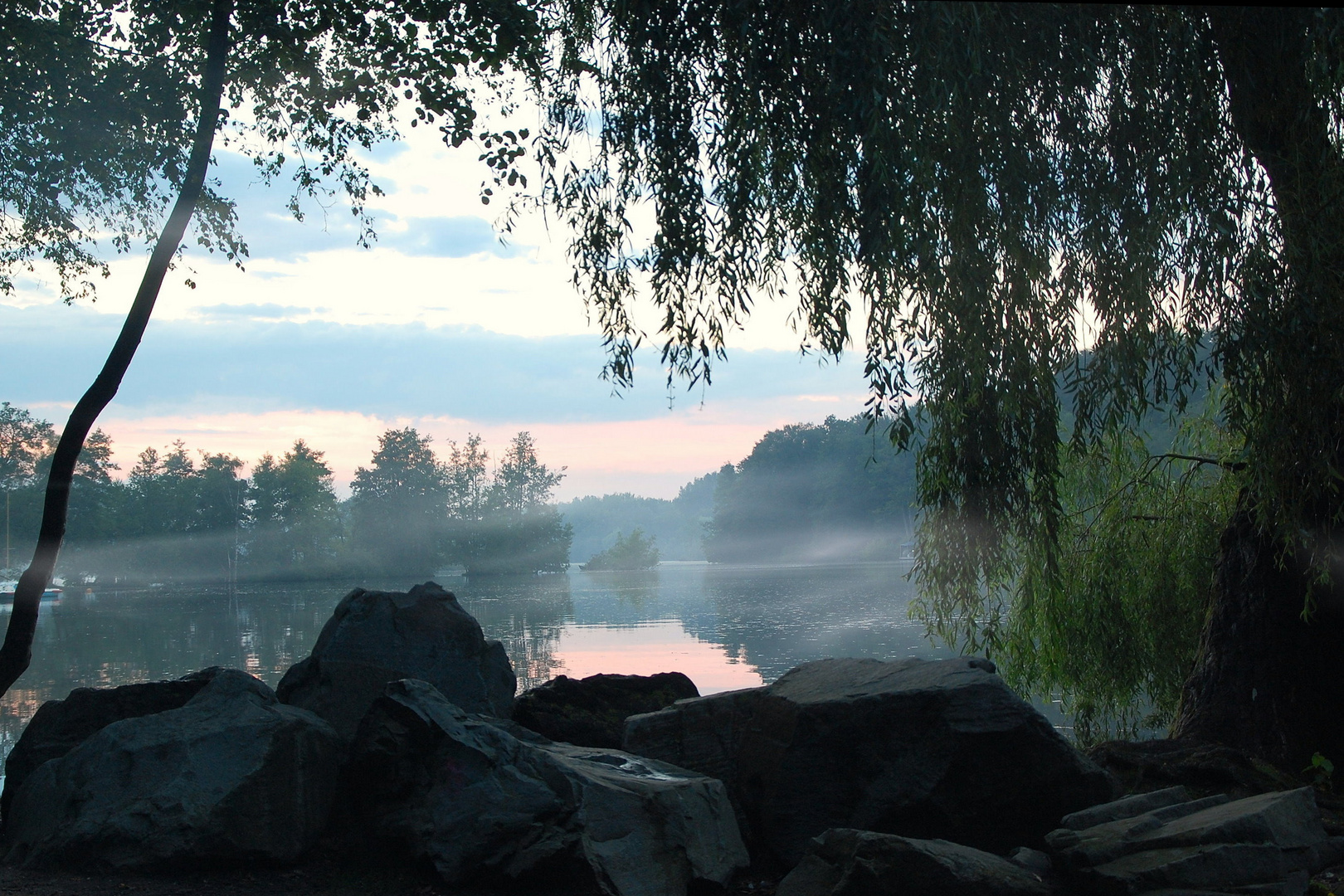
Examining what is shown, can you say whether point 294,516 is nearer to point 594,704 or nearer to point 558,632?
point 558,632

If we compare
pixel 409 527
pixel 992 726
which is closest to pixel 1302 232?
pixel 992 726

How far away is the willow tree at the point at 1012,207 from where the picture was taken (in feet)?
16.2

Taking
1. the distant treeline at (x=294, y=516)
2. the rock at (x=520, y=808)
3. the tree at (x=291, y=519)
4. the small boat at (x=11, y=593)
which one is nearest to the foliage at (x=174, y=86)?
the rock at (x=520, y=808)

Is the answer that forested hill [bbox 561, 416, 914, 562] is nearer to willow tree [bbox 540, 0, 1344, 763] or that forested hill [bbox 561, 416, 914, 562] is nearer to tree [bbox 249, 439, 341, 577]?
tree [bbox 249, 439, 341, 577]

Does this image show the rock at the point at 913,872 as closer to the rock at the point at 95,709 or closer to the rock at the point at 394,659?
the rock at the point at 394,659

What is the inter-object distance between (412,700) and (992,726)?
9.74 ft

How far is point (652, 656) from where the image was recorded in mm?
19844

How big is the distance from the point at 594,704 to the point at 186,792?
9.94 ft

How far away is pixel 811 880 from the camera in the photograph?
165 inches

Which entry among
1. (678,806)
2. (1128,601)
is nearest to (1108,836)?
(678,806)

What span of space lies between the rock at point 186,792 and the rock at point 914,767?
240cm

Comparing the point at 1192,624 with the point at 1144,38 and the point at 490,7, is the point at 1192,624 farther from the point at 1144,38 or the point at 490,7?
the point at 490,7

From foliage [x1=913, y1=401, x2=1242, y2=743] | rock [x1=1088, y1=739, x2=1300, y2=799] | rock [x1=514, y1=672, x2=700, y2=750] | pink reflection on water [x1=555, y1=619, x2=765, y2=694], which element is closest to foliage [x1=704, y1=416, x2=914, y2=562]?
pink reflection on water [x1=555, y1=619, x2=765, y2=694]

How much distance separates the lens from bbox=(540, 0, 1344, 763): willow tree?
16.2ft
